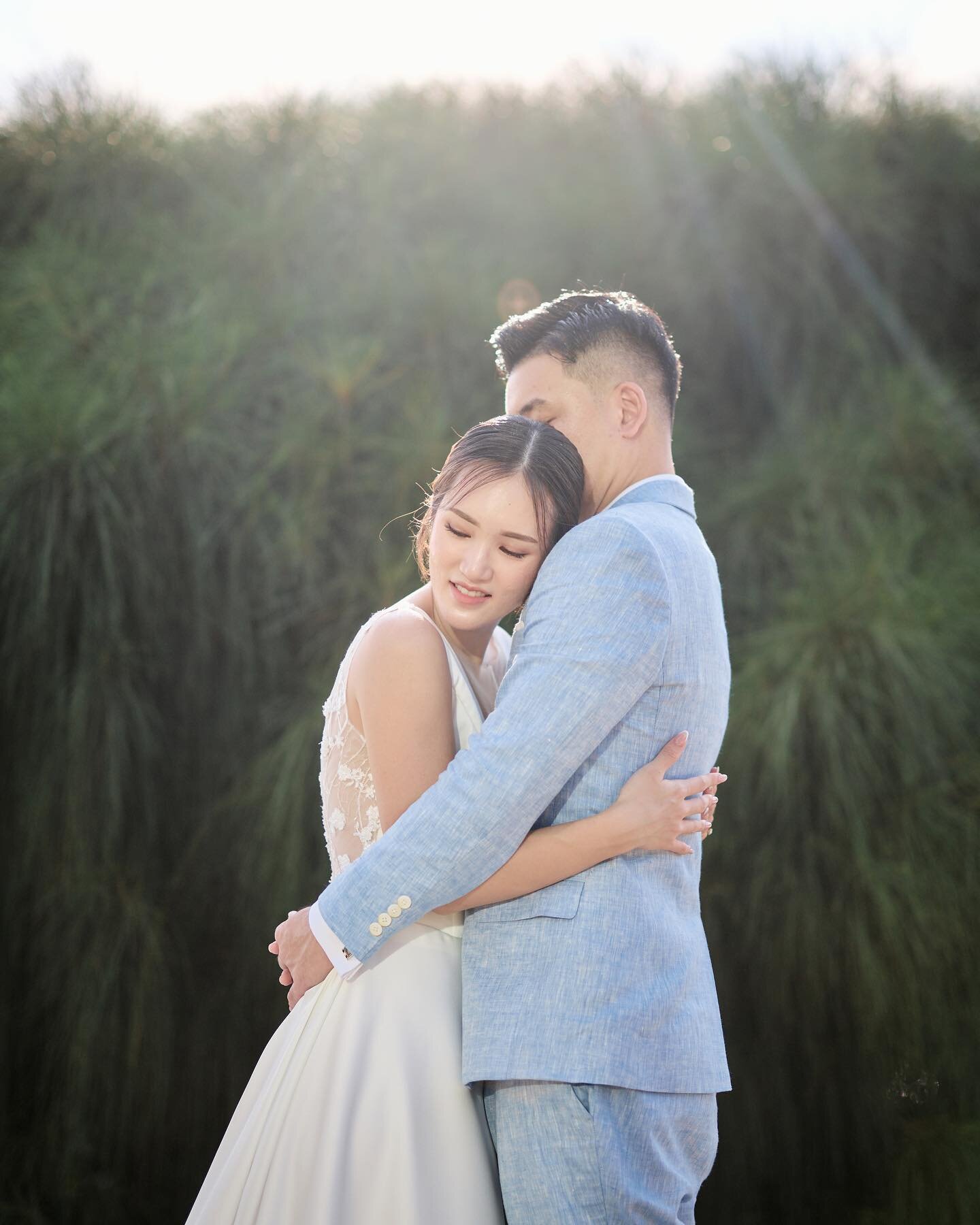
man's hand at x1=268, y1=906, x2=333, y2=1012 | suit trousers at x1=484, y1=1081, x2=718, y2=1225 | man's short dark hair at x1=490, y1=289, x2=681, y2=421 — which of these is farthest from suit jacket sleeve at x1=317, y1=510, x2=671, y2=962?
man's short dark hair at x1=490, y1=289, x2=681, y2=421

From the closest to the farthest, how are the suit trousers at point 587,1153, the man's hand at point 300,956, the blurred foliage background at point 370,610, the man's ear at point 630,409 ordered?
the suit trousers at point 587,1153 → the man's hand at point 300,956 → the man's ear at point 630,409 → the blurred foliage background at point 370,610

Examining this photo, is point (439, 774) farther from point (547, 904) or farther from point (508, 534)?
point (508, 534)

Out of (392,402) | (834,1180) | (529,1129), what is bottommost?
(834,1180)

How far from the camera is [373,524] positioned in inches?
128

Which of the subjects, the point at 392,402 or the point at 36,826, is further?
the point at 392,402

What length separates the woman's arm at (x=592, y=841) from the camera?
1.46 metres

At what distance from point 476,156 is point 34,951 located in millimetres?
3101

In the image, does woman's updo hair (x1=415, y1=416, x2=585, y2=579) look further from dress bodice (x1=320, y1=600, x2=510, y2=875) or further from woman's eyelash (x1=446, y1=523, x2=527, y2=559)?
dress bodice (x1=320, y1=600, x2=510, y2=875)

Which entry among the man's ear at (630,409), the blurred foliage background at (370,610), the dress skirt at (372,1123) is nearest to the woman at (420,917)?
the dress skirt at (372,1123)

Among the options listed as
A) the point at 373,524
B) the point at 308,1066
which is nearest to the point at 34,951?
Answer: the point at 373,524

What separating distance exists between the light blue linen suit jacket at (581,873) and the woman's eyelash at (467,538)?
0.31 ft

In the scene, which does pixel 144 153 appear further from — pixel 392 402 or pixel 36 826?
pixel 36 826

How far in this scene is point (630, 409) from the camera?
6.23 ft

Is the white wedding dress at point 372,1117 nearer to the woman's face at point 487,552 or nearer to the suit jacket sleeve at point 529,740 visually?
the suit jacket sleeve at point 529,740
